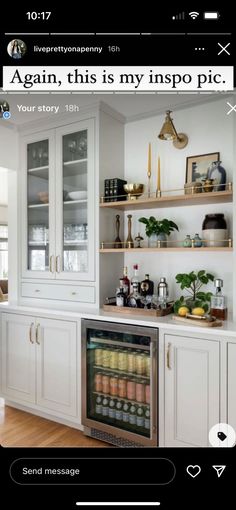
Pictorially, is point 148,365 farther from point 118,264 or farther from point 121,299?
point 118,264

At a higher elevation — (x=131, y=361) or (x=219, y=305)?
(x=219, y=305)

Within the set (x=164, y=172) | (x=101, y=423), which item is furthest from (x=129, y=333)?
(x=164, y=172)

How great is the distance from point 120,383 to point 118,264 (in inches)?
24.6

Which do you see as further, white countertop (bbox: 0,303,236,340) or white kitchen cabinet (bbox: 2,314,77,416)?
white kitchen cabinet (bbox: 2,314,77,416)

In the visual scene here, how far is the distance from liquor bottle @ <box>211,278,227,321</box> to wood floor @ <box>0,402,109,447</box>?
0.77 metres

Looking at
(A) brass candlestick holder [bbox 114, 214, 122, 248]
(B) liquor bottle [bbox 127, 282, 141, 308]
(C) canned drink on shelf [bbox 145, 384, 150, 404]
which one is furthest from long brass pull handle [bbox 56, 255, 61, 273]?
(C) canned drink on shelf [bbox 145, 384, 150, 404]

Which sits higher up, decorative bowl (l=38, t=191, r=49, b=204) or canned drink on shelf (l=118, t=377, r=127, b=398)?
decorative bowl (l=38, t=191, r=49, b=204)

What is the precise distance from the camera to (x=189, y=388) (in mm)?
1129

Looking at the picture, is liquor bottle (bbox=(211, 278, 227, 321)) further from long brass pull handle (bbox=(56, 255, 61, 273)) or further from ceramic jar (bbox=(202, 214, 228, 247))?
long brass pull handle (bbox=(56, 255, 61, 273))

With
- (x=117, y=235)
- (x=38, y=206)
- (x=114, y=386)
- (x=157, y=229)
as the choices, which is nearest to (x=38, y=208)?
(x=38, y=206)

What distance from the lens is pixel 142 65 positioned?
0.35m

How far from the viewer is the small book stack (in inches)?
59.4
